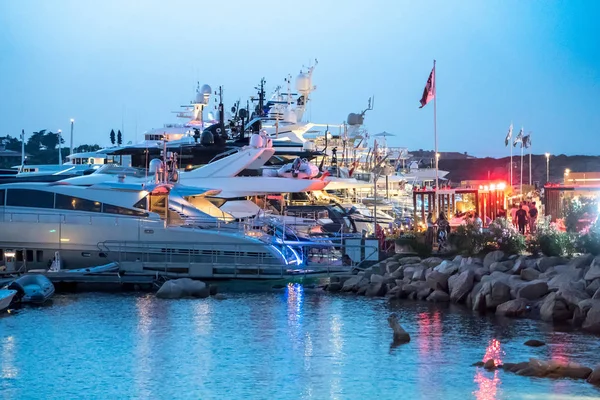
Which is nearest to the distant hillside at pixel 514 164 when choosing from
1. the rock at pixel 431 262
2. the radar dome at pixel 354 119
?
the radar dome at pixel 354 119

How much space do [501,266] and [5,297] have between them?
44.1 feet

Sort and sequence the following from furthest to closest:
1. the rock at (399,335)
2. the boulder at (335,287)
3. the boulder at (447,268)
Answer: the boulder at (335,287), the boulder at (447,268), the rock at (399,335)

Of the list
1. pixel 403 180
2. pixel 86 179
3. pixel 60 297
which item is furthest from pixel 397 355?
pixel 403 180

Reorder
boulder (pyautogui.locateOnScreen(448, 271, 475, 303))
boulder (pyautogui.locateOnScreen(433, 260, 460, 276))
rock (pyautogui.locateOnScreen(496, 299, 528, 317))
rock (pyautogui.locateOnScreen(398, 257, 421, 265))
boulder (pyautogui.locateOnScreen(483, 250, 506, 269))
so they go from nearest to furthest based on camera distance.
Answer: rock (pyautogui.locateOnScreen(496, 299, 528, 317)) → boulder (pyautogui.locateOnScreen(448, 271, 475, 303)) → boulder (pyautogui.locateOnScreen(433, 260, 460, 276)) → boulder (pyautogui.locateOnScreen(483, 250, 506, 269)) → rock (pyautogui.locateOnScreen(398, 257, 421, 265))

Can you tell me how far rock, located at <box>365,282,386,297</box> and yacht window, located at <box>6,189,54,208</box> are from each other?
1008 centimetres

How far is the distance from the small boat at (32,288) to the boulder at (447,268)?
10.9 metres

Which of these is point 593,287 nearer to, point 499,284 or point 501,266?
point 499,284

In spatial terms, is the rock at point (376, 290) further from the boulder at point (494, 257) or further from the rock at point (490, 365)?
the rock at point (490, 365)

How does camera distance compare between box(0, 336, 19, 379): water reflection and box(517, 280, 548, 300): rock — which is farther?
box(517, 280, 548, 300): rock

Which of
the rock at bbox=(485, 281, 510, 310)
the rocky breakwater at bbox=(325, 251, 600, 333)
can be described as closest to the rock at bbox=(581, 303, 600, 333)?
the rocky breakwater at bbox=(325, 251, 600, 333)

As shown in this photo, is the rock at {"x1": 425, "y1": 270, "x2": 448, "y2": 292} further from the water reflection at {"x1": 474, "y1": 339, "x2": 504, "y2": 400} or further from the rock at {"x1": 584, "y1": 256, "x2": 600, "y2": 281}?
the water reflection at {"x1": 474, "y1": 339, "x2": 504, "y2": 400}

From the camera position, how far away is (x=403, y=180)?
208 ft

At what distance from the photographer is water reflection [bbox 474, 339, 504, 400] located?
18094 mm

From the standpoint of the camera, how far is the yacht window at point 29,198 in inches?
1255
